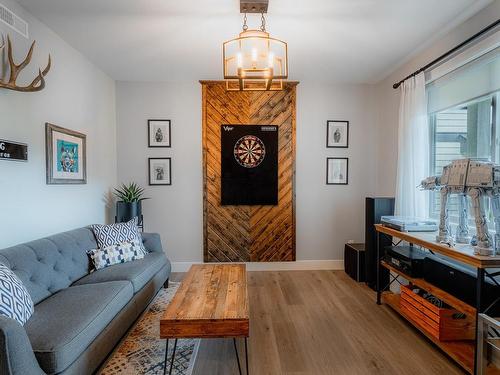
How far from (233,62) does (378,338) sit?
128 inches

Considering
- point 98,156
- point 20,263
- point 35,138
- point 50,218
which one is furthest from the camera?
point 98,156

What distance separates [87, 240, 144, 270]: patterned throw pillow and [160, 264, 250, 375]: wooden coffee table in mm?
881

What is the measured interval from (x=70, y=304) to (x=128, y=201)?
6.59ft

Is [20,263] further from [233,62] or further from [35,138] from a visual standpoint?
[233,62]

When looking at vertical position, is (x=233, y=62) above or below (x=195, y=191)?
above

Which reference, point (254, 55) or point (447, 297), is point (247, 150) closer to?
point (254, 55)

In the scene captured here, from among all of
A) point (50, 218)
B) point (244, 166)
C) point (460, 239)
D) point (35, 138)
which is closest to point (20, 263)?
point (50, 218)

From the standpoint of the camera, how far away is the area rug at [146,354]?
1.93 m

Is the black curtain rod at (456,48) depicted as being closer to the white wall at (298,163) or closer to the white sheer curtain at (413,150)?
the white sheer curtain at (413,150)

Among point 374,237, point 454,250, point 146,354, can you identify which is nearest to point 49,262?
point 146,354

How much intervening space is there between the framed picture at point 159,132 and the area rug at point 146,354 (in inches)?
96.6

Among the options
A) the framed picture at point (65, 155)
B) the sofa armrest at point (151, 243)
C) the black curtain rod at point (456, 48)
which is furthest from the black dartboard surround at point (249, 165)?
the black curtain rod at point (456, 48)

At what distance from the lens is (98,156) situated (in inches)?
144

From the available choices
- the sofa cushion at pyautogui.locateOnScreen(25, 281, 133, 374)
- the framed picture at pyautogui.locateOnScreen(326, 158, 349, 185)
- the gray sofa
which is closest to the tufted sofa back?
the gray sofa
